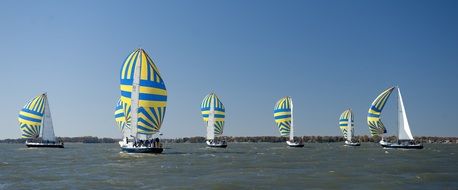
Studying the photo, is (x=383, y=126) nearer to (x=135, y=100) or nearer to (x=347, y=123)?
(x=347, y=123)

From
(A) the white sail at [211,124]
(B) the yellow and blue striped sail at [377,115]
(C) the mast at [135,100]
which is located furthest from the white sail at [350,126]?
(C) the mast at [135,100]

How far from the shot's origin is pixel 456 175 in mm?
29797

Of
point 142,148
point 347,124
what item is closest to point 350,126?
point 347,124

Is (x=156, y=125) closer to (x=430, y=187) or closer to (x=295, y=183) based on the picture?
(x=295, y=183)

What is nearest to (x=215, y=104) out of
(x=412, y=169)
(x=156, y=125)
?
(x=156, y=125)

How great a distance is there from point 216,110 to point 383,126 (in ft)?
85.7

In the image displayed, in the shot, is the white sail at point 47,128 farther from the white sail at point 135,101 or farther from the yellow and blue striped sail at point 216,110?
the white sail at point 135,101

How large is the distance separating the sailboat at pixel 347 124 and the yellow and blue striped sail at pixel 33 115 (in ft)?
180

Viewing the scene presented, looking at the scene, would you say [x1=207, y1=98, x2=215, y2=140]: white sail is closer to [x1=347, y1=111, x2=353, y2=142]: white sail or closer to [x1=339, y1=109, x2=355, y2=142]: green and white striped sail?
[x1=339, y1=109, x2=355, y2=142]: green and white striped sail

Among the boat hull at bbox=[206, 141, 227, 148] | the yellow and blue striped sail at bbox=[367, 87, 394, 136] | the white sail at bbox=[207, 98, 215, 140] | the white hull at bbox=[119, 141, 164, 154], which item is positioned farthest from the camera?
the white sail at bbox=[207, 98, 215, 140]

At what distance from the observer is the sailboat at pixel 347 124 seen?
10056 centimetres

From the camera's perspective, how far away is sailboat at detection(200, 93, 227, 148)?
83375 millimetres

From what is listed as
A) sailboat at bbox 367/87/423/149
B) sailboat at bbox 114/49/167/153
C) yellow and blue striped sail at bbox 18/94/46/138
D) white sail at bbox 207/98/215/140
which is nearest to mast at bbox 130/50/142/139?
sailboat at bbox 114/49/167/153

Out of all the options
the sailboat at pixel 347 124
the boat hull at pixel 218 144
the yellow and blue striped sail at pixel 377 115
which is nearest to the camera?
the boat hull at pixel 218 144
